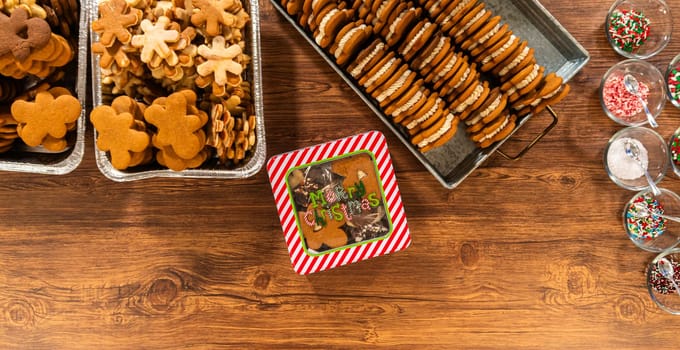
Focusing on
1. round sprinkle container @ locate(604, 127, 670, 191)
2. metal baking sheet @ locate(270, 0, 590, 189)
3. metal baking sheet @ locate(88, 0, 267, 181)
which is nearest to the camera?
metal baking sheet @ locate(88, 0, 267, 181)

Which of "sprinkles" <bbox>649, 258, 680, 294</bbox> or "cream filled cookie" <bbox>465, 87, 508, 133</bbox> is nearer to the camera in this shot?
"cream filled cookie" <bbox>465, 87, 508, 133</bbox>

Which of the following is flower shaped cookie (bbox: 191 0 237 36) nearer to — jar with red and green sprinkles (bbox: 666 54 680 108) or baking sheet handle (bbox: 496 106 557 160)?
baking sheet handle (bbox: 496 106 557 160)

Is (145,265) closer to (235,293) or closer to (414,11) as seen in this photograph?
(235,293)

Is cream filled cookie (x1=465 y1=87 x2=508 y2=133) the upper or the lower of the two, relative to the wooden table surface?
upper

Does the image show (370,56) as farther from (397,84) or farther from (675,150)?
(675,150)

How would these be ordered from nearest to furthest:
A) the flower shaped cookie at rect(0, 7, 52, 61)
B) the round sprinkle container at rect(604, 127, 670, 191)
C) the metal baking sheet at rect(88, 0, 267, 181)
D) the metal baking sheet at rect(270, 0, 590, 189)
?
the flower shaped cookie at rect(0, 7, 52, 61) < the metal baking sheet at rect(88, 0, 267, 181) < the metal baking sheet at rect(270, 0, 590, 189) < the round sprinkle container at rect(604, 127, 670, 191)

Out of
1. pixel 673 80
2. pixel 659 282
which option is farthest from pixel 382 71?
pixel 659 282

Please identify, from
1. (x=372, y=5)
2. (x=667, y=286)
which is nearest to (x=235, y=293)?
(x=372, y=5)

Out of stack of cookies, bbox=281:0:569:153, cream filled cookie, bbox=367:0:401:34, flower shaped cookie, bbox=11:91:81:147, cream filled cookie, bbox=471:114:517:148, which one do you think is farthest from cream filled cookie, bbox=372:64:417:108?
flower shaped cookie, bbox=11:91:81:147
